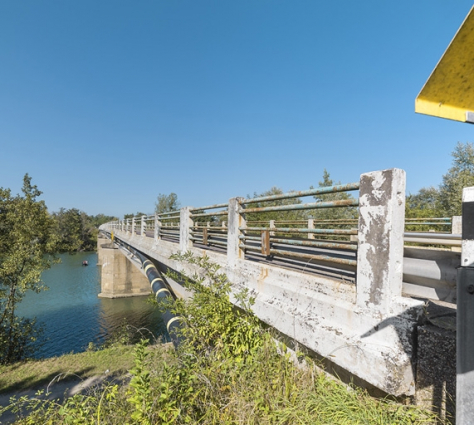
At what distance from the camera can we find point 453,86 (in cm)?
123

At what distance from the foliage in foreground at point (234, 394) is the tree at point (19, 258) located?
44.2 ft

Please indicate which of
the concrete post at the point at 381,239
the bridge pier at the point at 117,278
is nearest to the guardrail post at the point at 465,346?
the concrete post at the point at 381,239

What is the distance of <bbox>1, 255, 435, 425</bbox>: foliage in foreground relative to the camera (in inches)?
86.6

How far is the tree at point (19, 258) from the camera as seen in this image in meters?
13.4

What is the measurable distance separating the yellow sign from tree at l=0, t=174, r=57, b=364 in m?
16.4

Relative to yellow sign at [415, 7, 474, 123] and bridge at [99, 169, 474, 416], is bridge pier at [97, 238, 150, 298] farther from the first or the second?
yellow sign at [415, 7, 474, 123]

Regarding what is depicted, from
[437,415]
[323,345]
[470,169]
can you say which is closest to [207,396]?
[323,345]

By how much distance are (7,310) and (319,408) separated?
1709 centimetres

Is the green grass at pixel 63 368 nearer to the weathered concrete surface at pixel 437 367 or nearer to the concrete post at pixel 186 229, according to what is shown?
the concrete post at pixel 186 229

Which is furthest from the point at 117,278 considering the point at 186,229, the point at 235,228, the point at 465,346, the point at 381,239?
the point at 465,346

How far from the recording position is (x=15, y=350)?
43.6 feet

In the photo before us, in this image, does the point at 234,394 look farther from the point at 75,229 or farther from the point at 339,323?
the point at 75,229

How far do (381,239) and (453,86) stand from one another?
128 centimetres

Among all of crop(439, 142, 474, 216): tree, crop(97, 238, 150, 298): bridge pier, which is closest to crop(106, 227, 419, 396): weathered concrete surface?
crop(439, 142, 474, 216): tree
